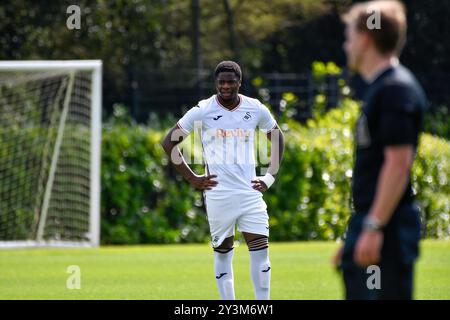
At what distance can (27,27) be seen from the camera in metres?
29.0

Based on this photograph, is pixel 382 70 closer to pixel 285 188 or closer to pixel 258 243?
pixel 258 243

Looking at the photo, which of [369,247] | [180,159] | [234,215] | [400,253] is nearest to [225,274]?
[234,215]

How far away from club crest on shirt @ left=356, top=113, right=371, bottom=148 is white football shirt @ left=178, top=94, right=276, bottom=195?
3979 millimetres

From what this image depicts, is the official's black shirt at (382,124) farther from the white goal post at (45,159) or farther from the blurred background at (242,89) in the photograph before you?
the blurred background at (242,89)

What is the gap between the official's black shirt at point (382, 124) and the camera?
18.5 ft

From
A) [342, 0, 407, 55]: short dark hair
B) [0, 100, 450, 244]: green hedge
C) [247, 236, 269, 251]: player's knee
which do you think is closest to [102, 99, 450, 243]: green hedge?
[0, 100, 450, 244]: green hedge

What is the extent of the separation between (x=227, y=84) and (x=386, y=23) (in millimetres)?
4308

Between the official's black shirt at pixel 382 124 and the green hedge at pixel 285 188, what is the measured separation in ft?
49.6

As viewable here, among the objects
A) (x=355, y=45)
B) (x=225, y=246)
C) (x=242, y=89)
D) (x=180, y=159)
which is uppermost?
(x=242, y=89)

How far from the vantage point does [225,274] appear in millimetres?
10055

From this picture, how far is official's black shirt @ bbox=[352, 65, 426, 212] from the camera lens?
5.64 meters

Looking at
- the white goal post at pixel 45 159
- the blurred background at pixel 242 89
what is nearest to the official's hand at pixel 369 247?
the white goal post at pixel 45 159

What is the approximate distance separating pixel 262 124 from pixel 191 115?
0.67 metres
